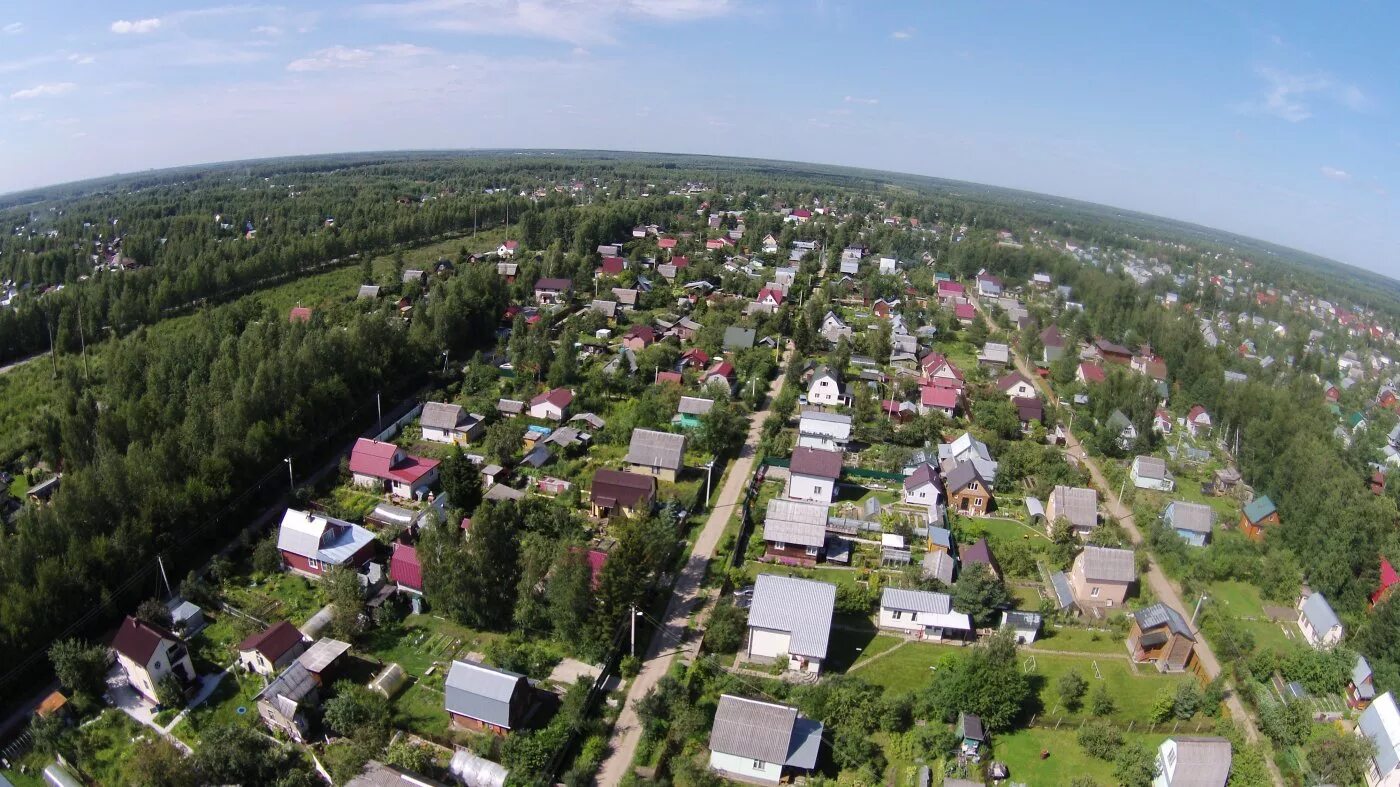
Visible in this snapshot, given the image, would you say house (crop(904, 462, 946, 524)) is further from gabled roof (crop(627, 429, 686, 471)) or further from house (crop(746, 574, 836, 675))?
house (crop(746, 574, 836, 675))

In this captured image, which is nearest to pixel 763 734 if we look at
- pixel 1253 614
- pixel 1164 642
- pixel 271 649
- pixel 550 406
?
pixel 271 649

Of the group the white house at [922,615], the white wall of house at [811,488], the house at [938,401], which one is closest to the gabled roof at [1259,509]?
the house at [938,401]

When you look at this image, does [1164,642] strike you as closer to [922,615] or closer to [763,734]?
[922,615]

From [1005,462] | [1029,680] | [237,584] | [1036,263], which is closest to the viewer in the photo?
[1029,680]

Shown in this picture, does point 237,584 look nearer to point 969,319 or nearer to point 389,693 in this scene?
point 389,693

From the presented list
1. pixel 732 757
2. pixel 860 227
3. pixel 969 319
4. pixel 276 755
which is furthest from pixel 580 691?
pixel 860 227
